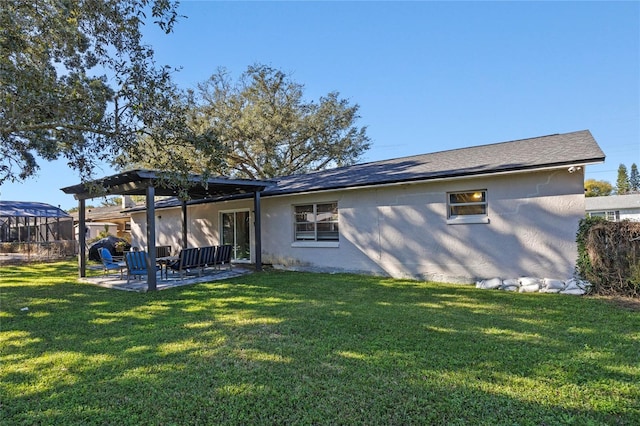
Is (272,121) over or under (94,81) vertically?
over

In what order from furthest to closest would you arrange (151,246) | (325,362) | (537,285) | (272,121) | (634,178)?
(634,178) → (272,121) → (151,246) → (537,285) → (325,362)

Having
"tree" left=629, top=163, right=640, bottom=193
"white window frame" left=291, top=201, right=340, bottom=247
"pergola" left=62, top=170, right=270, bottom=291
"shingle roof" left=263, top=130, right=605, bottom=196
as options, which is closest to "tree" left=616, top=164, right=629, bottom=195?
"tree" left=629, top=163, right=640, bottom=193

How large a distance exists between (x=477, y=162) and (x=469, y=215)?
1.62 m

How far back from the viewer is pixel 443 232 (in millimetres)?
9992

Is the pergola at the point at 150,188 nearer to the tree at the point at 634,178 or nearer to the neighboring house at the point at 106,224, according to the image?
the neighboring house at the point at 106,224

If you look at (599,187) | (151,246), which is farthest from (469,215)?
(599,187)

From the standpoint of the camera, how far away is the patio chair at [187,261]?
10773 millimetres

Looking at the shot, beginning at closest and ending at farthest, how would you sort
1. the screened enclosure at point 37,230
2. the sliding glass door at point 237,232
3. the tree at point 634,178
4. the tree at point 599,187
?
1. the sliding glass door at point 237,232
2. the screened enclosure at point 37,230
3. the tree at point 599,187
4. the tree at point 634,178

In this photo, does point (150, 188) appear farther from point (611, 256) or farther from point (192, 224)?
point (611, 256)

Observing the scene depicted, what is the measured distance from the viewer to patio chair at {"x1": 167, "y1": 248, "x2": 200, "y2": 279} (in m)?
10.8

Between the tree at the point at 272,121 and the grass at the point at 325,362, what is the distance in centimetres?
1838

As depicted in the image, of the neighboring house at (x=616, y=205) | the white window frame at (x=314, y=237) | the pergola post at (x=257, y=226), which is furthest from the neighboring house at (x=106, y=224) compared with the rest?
the neighboring house at (x=616, y=205)

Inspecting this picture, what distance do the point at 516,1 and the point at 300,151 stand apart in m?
17.1

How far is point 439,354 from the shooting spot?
170 inches
